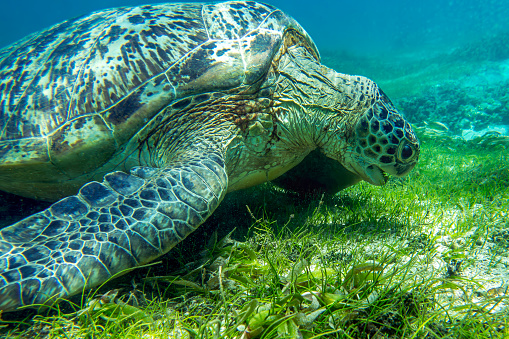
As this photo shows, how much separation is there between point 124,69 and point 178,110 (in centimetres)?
59

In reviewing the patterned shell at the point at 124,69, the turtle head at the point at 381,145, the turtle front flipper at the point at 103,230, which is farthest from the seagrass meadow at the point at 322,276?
the patterned shell at the point at 124,69

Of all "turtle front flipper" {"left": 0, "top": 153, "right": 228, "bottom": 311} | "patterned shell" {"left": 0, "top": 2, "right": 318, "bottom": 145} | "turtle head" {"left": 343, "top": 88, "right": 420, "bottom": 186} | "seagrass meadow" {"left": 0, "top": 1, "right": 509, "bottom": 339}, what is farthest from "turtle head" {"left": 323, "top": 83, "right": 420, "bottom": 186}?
"turtle front flipper" {"left": 0, "top": 153, "right": 228, "bottom": 311}

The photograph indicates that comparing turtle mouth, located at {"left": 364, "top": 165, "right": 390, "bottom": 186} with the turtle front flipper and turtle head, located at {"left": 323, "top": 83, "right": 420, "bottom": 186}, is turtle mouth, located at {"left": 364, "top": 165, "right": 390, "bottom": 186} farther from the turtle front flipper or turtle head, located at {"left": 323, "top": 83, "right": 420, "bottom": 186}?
the turtle front flipper

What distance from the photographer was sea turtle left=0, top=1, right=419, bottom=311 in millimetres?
2223

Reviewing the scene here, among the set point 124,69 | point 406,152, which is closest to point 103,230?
point 124,69

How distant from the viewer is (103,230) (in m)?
1.50

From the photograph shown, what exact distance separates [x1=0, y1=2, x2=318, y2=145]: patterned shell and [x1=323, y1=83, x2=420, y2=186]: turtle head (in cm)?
103

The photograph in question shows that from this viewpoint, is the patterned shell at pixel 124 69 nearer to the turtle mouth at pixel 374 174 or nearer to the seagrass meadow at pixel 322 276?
the seagrass meadow at pixel 322 276

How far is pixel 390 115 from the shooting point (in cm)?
240

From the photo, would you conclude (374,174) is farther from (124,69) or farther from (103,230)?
(124,69)

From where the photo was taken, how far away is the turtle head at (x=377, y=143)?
7.59ft

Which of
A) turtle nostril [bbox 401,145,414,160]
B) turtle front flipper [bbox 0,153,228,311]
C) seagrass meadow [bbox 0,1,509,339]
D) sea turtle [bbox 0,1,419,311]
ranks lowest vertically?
seagrass meadow [bbox 0,1,509,339]

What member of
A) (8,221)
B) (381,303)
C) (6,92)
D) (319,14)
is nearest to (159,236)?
(381,303)

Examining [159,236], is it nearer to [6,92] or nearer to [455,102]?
[6,92]
